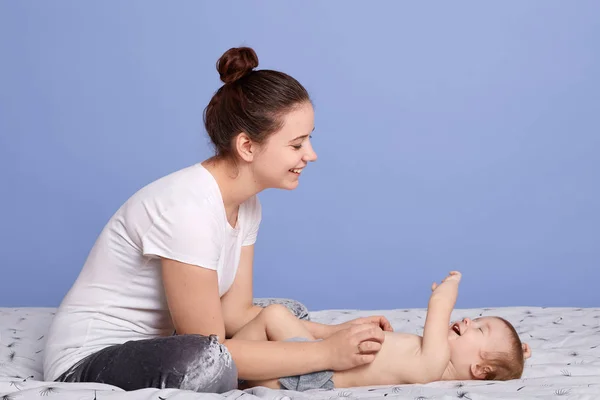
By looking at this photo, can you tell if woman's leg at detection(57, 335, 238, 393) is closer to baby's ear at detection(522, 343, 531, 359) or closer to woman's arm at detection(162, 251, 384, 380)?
woman's arm at detection(162, 251, 384, 380)

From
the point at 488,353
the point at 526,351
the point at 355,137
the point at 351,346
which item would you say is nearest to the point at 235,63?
the point at 351,346

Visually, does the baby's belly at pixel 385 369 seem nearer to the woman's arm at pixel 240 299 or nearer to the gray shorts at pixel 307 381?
the gray shorts at pixel 307 381

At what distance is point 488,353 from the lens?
211cm

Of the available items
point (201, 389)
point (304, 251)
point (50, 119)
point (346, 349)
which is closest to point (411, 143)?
point (304, 251)

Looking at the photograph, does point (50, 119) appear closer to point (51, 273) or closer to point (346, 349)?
point (51, 273)

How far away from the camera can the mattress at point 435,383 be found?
1.65 meters

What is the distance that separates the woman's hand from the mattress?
7 cm

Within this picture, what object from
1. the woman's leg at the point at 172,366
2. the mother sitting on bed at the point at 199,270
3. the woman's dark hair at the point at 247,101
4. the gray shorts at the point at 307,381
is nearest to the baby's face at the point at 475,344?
the mother sitting on bed at the point at 199,270

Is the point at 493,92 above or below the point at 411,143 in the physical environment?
above

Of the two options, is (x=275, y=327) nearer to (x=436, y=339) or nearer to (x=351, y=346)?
(x=351, y=346)

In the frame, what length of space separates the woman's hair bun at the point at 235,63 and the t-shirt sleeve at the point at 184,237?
387 millimetres

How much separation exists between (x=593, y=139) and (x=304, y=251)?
1599mm

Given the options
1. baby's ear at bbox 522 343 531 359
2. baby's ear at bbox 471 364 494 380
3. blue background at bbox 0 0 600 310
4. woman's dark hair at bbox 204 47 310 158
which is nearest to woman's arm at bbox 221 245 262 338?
woman's dark hair at bbox 204 47 310 158

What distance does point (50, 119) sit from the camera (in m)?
3.85
